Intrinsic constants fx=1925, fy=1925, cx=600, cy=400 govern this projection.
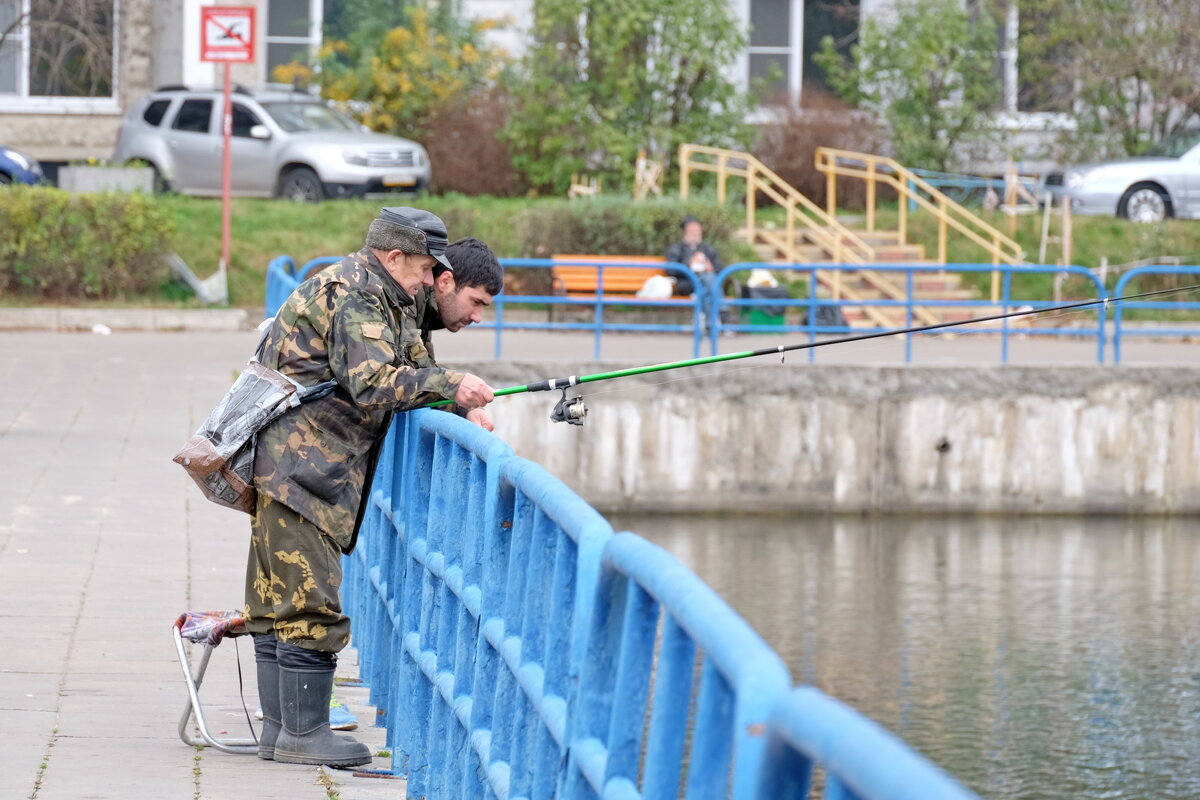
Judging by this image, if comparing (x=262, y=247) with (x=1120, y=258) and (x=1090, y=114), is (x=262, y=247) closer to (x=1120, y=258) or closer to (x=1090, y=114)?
(x=1120, y=258)

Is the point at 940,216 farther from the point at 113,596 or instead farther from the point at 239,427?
the point at 239,427

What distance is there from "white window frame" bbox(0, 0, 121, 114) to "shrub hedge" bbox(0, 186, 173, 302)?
10.2 meters

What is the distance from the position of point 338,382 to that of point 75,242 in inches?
626

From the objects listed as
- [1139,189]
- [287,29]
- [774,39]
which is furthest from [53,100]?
[1139,189]

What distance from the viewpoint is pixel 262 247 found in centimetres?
2198

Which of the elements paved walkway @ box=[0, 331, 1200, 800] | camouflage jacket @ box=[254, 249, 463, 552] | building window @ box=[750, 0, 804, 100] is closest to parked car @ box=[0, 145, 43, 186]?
paved walkway @ box=[0, 331, 1200, 800]

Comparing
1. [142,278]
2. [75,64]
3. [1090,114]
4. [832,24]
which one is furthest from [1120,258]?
[75,64]

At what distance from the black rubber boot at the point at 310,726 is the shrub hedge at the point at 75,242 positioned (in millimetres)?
15544

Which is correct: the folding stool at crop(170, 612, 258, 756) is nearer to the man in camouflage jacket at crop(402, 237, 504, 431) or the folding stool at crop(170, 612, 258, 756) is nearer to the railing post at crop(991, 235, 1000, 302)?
the man in camouflage jacket at crop(402, 237, 504, 431)

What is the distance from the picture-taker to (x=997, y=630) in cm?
1249

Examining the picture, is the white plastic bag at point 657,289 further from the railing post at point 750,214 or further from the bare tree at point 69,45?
the bare tree at point 69,45

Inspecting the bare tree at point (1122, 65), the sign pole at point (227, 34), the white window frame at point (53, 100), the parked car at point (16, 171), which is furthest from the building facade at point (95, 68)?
the bare tree at point (1122, 65)

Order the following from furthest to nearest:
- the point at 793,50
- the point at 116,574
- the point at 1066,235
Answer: the point at 793,50, the point at 1066,235, the point at 116,574

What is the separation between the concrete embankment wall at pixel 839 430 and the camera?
17203mm
